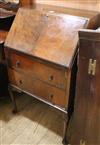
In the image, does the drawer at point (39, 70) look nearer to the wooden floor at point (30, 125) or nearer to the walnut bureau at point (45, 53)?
the walnut bureau at point (45, 53)

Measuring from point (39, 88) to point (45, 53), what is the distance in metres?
0.34

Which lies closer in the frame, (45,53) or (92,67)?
(92,67)

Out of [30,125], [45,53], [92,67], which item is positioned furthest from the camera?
[30,125]

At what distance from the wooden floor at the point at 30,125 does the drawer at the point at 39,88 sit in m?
0.16

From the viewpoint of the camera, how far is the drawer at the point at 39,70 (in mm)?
1354

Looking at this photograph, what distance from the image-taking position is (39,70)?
1458mm

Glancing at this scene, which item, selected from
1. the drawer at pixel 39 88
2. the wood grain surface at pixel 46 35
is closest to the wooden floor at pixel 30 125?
the drawer at pixel 39 88

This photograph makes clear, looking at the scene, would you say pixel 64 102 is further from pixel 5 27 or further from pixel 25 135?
pixel 5 27

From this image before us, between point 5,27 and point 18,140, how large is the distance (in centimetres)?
119

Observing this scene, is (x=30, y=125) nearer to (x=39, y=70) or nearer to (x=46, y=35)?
(x=39, y=70)

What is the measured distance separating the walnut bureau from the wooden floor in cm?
26

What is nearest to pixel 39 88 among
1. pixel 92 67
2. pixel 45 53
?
pixel 45 53

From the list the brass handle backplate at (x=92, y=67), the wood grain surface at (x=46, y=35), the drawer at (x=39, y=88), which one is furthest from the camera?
the drawer at (x=39, y=88)

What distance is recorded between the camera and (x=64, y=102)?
1.44m
